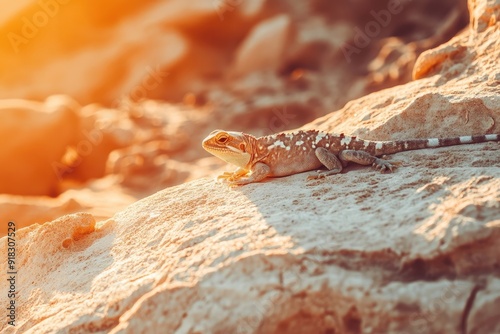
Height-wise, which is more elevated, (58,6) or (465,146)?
(58,6)

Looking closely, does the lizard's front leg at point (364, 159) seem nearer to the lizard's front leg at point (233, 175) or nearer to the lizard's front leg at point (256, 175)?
the lizard's front leg at point (256, 175)

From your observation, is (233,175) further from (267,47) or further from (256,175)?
(267,47)

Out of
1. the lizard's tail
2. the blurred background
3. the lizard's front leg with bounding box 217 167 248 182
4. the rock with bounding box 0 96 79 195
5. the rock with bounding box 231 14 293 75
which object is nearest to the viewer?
the lizard's tail

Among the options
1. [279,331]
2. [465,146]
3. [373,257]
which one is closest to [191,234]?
[279,331]

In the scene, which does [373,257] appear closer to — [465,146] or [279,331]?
[279,331]

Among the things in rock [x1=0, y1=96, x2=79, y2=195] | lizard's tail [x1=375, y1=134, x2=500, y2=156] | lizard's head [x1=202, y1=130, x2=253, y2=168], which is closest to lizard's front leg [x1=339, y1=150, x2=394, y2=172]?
lizard's tail [x1=375, y1=134, x2=500, y2=156]

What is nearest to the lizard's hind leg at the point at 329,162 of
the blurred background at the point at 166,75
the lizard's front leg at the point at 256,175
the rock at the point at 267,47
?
the lizard's front leg at the point at 256,175

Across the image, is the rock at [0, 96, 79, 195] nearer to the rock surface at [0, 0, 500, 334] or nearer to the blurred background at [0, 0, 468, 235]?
the blurred background at [0, 0, 468, 235]
